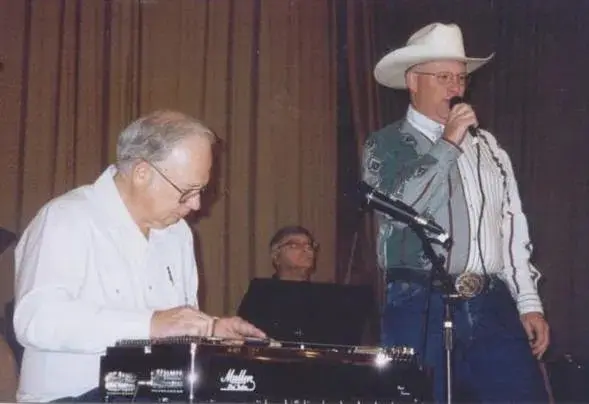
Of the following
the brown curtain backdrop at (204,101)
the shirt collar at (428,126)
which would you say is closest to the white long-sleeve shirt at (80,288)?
the shirt collar at (428,126)

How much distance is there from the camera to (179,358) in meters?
1.83

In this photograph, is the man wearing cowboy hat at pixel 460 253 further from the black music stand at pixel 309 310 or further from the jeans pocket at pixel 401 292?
the black music stand at pixel 309 310

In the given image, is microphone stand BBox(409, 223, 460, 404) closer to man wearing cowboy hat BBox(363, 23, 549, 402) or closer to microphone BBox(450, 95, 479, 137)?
man wearing cowboy hat BBox(363, 23, 549, 402)

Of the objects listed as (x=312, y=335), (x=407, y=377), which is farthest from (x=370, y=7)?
(x=407, y=377)

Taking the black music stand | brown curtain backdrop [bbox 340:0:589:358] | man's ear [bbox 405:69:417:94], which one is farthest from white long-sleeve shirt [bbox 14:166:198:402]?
brown curtain backdrop [bbox 340:0:589:358]

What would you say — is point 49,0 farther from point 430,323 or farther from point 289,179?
point 430,323

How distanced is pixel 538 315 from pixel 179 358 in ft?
5.27

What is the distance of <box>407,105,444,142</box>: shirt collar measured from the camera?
3.04m

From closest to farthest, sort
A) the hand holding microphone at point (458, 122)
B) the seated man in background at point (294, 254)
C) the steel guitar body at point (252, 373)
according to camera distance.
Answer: the steel guitar body at point (252, 373)
the hand holding microphone at point (458, 122)
the seated man in background at point (294, 254)

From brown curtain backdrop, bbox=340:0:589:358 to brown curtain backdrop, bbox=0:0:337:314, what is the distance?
31 centimetres

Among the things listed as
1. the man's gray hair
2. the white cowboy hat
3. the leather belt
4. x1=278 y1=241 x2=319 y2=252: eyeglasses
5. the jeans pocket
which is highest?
the white cowboy hat

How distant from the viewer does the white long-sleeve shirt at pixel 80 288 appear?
205 cm

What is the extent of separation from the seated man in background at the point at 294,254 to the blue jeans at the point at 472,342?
1.92 m

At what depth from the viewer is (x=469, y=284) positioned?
9.37 feet
